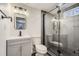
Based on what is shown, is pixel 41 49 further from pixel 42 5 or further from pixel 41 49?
pixel 42 5

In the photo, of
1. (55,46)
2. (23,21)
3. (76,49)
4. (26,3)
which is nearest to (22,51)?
(23,21)

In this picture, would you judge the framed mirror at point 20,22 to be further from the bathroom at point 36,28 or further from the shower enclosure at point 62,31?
the shower enclosure at point 62,31

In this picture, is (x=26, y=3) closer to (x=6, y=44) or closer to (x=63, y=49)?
(x=6, y=44)

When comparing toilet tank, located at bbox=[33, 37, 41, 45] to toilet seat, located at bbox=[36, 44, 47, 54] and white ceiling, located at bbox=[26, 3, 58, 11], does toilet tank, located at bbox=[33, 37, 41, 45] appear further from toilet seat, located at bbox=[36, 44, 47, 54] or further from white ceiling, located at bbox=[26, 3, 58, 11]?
white ceiling, located at bbox=[26, 3, 58, 11]

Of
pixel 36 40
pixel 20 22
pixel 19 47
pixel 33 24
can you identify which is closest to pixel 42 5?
pixel 33 24

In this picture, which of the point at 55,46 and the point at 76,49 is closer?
the point at 76,49

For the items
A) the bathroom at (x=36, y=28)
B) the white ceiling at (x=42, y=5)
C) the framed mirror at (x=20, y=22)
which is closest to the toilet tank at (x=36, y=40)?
the bathroom at (x=36, y=28)

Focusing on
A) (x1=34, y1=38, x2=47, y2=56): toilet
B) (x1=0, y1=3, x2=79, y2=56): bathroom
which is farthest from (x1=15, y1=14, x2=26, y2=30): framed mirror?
(x1=34, y1=38, x2=47, y2=56): toilet

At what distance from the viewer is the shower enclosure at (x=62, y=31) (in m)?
1.69

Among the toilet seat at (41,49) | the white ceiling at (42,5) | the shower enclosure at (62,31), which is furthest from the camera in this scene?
the shower enclosure at (62,31)

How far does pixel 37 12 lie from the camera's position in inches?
62.4

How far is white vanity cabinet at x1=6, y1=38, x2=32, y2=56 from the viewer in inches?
58.3

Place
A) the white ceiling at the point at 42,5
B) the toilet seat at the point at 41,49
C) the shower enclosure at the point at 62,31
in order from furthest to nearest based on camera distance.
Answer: the shower enclosure at the point at 62,31 → the toilet seat at the point at 41,49 → the white ceiling at the point at 42,5

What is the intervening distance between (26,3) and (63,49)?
1227 millimetres
